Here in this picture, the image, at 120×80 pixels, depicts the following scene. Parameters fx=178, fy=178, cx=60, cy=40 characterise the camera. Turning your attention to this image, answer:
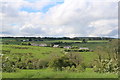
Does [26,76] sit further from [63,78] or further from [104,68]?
[104,68]

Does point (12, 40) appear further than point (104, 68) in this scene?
Yes

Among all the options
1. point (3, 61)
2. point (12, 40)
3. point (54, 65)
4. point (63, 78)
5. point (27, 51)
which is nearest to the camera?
point (63, 78)

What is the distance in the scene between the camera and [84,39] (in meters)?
44.8

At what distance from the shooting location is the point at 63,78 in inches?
261

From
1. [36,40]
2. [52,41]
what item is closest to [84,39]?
[52,41]

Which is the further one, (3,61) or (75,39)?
(75,39)

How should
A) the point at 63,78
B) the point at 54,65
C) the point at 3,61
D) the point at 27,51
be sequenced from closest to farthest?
1. the point at 63,78
2. the point at 3,61
3. the point at 54,65
4. the point at 27,51

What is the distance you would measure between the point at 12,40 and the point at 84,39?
58.2 ft

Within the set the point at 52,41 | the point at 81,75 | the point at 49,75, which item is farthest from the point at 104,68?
the point at 52,41

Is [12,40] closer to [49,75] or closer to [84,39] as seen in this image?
[84,39]

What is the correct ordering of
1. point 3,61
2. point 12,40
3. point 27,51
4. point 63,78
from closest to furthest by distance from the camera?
point 63,78, point 3,61, point 27,51, point 12,40

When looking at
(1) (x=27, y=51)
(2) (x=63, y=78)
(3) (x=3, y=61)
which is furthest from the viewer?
(1) (x=27, y=51)

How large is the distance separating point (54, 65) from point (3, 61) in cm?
290

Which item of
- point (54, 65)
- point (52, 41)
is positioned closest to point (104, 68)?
point (54, 65)
